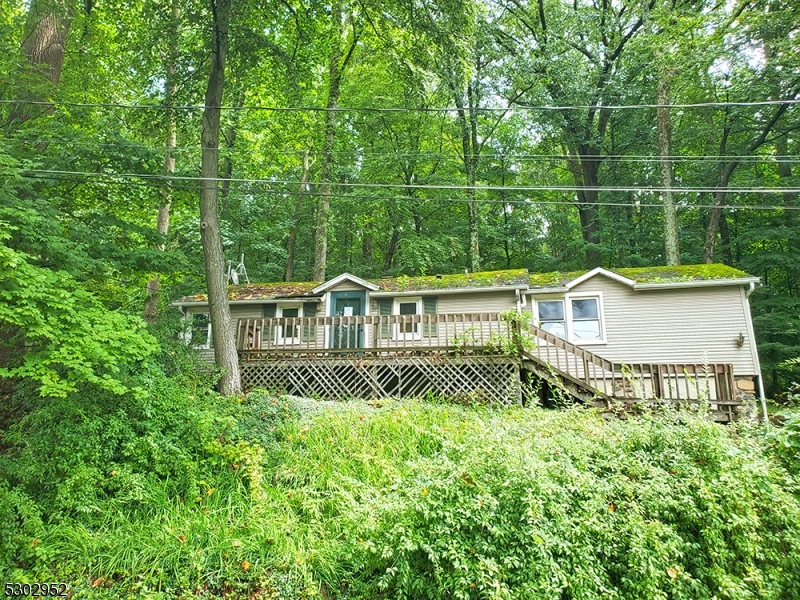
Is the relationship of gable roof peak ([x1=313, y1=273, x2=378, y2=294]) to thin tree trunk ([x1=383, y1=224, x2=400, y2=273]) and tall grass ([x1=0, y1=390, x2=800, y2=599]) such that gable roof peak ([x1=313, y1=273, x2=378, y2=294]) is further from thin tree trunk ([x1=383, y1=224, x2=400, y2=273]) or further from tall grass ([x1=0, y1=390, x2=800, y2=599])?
tall grass ([x1=0, y1=390, x2=800, y2=599])

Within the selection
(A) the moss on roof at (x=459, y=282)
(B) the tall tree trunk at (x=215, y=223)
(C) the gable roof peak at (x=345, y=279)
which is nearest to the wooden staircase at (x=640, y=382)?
(A) the moss on roof at (x=459, y=282)

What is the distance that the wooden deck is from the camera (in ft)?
30.6

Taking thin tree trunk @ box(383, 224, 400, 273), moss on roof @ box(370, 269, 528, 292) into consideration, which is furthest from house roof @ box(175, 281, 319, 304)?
thin tree trunk @ box(383, 224, 400, 273)

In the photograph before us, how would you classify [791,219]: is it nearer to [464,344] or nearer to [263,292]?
[464,344]

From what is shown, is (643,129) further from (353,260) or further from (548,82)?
(353,260)

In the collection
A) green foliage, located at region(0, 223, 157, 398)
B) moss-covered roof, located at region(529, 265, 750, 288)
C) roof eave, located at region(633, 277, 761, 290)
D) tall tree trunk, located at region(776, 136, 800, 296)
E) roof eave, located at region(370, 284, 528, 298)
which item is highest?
tall tree trunk, located at region(776, 136, 800, 296)

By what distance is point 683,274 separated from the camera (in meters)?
12.3

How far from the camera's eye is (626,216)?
70.4 ft

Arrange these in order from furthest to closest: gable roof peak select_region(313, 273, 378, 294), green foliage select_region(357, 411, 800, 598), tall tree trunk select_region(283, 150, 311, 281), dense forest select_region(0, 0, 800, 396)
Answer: tall tree trunk select_region(283, 150, 311, 281) < gable roof peak select_region(313, 273, 378, 294) < dense forest select_region(0, 0, 800, 396) < green foliage select_region(357, 411, 800, 598)

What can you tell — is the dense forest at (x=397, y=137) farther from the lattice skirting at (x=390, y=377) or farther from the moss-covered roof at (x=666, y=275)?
the lattice skirting at (x=390, y=377)

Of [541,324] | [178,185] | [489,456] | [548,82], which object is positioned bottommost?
[489,456]

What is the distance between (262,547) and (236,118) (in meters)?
15.1

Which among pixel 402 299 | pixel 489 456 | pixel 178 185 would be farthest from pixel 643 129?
pixel 489 456

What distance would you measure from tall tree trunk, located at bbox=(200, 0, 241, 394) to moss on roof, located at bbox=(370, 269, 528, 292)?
567 centimetres
